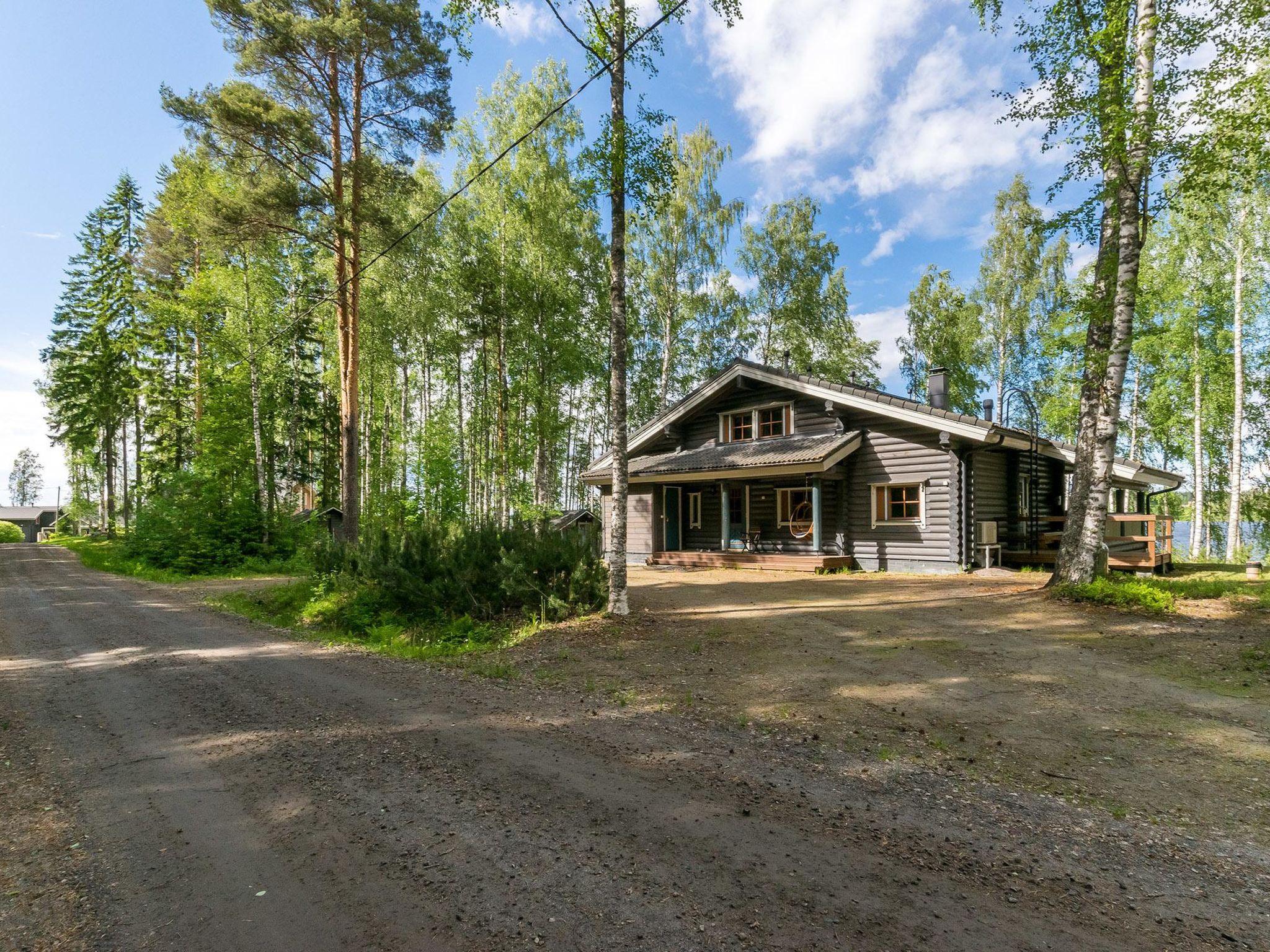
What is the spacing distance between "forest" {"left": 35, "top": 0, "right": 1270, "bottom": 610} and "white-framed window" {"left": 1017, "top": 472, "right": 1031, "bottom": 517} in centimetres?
223

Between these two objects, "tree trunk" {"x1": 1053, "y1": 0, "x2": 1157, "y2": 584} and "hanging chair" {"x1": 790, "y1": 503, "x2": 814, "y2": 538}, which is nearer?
"tree trunk" {"x1": 1053, "y1": 0, "x2": 1157, "y2": 584}

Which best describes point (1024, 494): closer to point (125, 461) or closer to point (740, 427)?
point (740, 427)

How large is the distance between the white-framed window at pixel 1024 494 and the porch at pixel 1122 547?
2.07 ft

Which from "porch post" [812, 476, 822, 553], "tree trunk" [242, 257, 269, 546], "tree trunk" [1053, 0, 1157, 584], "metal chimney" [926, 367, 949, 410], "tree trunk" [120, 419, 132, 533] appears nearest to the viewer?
"tree trunk" [1053, 0, 1157, 584]

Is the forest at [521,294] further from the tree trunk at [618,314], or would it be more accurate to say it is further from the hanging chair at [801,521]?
the hanging chair at [801,521]

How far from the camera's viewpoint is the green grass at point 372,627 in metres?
8.23

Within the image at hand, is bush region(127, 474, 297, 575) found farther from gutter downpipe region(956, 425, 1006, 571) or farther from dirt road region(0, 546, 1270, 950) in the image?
gutter downpipe region(956, 425, 1006, 571)

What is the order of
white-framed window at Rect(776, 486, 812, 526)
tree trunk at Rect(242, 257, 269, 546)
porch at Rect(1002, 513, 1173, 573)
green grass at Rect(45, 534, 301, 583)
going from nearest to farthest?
porch at Rect(1002, 513, 1173, 573), white-framed window at Rect(776, 486, 812, 526), green grass at Rect(45, 534, 301, 583), tree trunk at Rect(242, 257, 269, 546)

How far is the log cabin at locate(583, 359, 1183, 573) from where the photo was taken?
570 inches

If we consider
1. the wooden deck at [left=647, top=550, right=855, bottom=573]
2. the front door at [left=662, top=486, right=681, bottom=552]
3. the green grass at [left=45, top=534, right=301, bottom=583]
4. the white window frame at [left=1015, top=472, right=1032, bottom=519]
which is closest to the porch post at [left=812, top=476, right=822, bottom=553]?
the wooden deck at [left=647, top=550, right=855, bottom=573]

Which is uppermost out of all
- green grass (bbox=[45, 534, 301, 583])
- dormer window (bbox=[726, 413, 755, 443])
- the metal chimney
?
the metal chimney

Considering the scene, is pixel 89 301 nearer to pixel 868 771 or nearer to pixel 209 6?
pixel 209 6

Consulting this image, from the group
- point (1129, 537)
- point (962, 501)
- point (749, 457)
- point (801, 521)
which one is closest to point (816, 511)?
point (801, 521)

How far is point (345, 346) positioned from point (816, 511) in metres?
12.9
